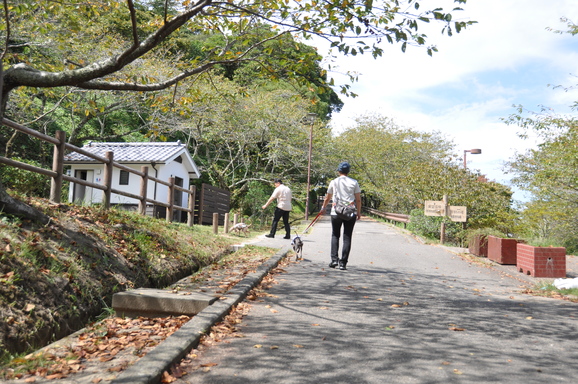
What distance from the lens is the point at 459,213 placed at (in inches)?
651

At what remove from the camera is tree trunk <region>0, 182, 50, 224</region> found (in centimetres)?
578

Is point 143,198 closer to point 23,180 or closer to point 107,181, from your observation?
point 107,181

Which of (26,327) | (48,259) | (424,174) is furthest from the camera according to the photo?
(424,174)

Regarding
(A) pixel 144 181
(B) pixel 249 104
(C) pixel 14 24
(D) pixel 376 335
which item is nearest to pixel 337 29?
(D) pixel 376 335

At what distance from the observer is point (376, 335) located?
→ 4410 mm

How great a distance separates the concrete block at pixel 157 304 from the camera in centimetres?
496

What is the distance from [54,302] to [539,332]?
4.87m

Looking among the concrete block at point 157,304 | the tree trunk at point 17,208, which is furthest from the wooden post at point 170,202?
the concrete block at point 157,304

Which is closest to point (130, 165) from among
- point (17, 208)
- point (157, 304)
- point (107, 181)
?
point (107, 181)

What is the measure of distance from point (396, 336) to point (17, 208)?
186 inches

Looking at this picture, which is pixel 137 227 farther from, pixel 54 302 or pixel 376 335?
pixel 376 335

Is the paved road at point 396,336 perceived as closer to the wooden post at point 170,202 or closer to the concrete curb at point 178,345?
the concrete curb at point 178,345

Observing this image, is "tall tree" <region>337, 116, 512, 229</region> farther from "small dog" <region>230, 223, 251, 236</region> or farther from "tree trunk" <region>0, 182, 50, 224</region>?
"tree trunk" <region>0, 182, 50, 224</region>


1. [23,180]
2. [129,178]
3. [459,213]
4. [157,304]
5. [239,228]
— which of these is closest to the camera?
[157,304]
